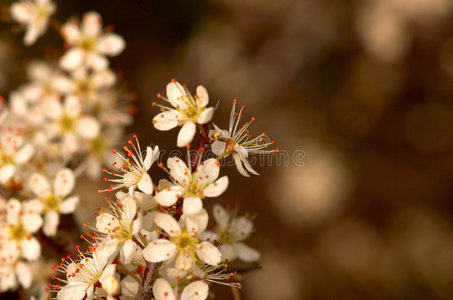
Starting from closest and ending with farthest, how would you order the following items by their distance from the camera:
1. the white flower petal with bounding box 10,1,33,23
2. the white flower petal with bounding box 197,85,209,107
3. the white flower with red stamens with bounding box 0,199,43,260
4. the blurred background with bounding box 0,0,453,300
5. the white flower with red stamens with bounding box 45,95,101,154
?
the white flower petal with bounding box 197,85,209,107
the white flower with red stamens with bounding box 0,199,43,260
the white flower with red stamens with bounding box 45,95,101,154
the white flower petal with bounding box 10,1,33,23
the blurred background with bounding box 0,0,453,300

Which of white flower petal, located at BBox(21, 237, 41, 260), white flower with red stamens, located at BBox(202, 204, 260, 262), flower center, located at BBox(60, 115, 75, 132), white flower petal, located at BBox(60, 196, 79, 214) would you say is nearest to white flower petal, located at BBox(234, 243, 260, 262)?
white flower with red stamens, located at BBox(202, 204, 260, 262)

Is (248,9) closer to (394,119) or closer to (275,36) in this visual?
(275,36)

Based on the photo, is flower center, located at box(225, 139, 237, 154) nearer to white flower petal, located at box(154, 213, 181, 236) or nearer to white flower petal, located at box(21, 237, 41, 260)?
white flower petal, located at box(154, 213, 181, 236)

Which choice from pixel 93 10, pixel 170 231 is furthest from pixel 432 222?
pixel 93 10

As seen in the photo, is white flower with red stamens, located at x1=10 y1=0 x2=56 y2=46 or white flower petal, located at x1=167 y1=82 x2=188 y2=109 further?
white flower with red stamens, located at x1=10 y1=0 x2=56 y2=46

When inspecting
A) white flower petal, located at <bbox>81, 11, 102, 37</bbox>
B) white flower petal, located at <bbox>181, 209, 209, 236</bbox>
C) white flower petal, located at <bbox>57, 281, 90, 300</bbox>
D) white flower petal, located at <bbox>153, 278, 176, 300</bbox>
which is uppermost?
white flower petal, located at <bbox>81, 11, 102, 37</bbox>

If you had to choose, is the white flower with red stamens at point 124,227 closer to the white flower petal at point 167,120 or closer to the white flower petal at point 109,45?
the white flower petal at point 167,120

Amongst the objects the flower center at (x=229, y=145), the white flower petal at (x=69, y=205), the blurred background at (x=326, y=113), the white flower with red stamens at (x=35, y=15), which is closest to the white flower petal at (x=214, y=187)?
the flower center at (x=229, y=145)
